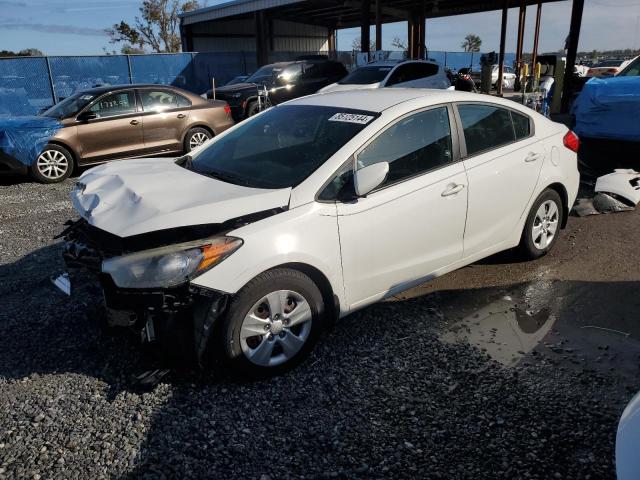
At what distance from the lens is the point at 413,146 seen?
12.2 feet

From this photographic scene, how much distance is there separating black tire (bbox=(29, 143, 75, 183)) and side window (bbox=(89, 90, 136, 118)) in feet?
3.07

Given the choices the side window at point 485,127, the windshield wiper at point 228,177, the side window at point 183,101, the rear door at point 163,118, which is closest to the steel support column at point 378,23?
the side window at point 183,101

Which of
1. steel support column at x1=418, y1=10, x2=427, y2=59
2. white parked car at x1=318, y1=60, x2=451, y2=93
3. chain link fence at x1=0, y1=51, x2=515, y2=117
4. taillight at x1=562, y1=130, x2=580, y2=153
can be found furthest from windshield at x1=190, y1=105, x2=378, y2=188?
steel support column at x1=418, y1=10, x2=427, y2=59

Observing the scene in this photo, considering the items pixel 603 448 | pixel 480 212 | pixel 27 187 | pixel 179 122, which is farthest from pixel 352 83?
pixel 603 448

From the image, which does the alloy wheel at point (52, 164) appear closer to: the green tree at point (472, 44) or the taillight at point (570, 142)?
the taillight at point (570, 142)

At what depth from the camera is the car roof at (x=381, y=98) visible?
12.6 feet

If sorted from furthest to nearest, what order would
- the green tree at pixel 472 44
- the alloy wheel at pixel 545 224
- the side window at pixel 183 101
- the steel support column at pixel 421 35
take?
the green tree at pixel 472 44 → the steel support column at pixel 421 35 → the side window at pixel 183 101 → the alloy wheel at pixel 545 224

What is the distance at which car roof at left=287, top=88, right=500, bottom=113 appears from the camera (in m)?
3.84

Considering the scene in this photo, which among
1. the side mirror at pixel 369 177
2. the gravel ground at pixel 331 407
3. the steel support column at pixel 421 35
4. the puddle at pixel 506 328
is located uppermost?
the steel support column at pixel 421 35

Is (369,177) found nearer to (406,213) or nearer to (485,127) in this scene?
(406,213)

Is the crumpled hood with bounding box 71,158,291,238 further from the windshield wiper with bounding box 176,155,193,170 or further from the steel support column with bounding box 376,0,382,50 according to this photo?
the steel support column with bounding box 376,0,382,50

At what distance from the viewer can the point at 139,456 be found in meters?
2.54

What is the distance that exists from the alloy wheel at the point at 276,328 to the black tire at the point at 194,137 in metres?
7.69

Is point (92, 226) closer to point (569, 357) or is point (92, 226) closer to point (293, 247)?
point (293, 247)
